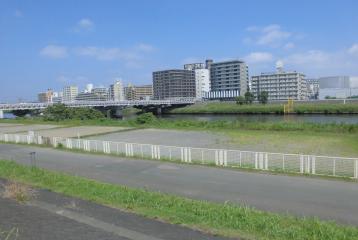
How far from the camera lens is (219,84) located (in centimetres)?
15150

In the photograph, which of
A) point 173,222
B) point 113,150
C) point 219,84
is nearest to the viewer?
point 173,222

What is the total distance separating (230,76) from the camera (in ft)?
486

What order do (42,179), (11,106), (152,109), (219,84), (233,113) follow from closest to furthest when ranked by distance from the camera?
(42,179) → (11,106) → (233,113) → (152,109) → (219,84)

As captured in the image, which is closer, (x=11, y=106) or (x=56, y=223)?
(x=56, y=223)

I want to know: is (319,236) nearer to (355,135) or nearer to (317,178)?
(317,178)

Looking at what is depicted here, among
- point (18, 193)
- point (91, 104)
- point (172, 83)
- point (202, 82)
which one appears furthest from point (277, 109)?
point (202, 82)

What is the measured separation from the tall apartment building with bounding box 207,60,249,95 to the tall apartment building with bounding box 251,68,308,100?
8051 mm

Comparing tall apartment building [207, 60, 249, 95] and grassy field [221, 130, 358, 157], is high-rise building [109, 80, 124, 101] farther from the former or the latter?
grassy field [221, 130, 358, 157]

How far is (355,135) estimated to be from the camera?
27.8 metres

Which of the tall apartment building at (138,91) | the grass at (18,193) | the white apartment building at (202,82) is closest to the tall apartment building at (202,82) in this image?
the white apartment building at (202,82)

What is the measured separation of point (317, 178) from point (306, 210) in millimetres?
3907

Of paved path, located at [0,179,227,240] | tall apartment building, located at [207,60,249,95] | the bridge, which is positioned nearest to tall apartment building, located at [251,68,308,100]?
tall apartment building, located at [207,60,249,95]

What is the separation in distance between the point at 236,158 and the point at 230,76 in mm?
133693

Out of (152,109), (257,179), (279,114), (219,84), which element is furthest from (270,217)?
(219,84)
